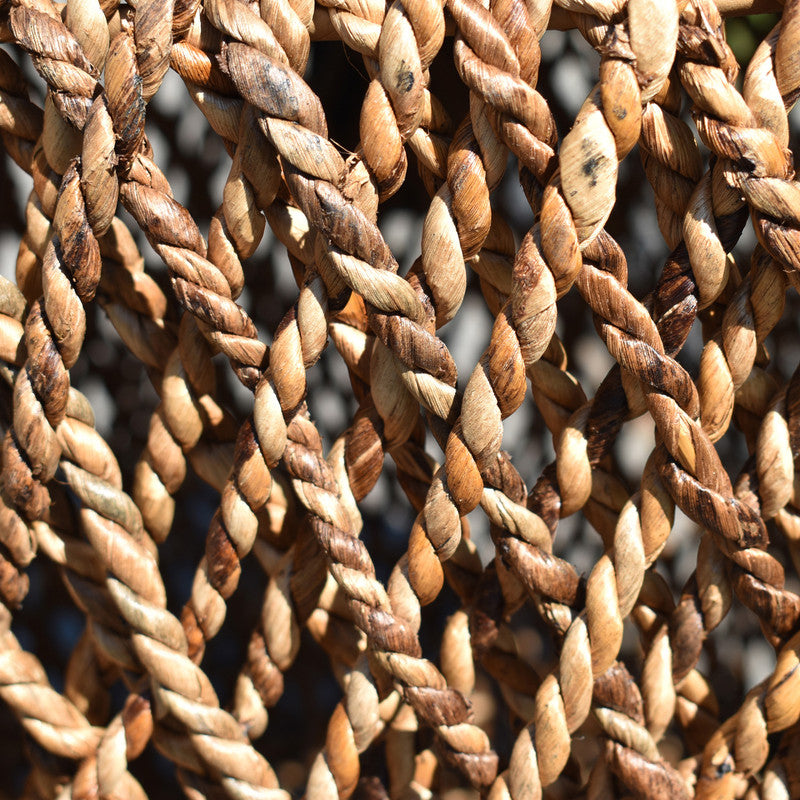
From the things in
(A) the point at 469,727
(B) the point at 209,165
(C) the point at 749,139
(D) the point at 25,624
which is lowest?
(D) the point at 25,624

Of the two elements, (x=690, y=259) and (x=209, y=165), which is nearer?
(x=690, y=259)

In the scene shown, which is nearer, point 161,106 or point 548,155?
point 548,155

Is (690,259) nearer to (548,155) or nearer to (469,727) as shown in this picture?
(548,155)

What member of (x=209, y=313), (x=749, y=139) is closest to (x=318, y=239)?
(x=209, y=313)

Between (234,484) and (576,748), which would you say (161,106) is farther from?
(576,748)

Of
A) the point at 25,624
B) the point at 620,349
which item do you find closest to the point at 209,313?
the point at 620,349

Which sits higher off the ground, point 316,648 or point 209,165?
point 209,165
